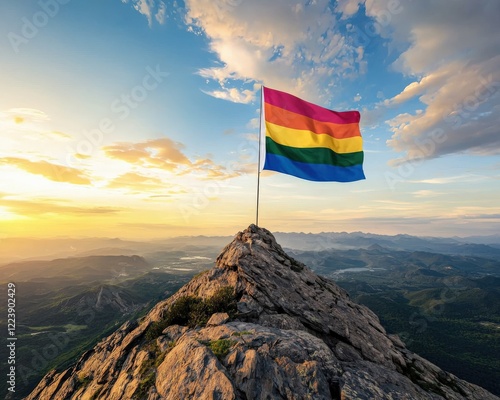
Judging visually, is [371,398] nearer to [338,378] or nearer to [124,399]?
[338,378]

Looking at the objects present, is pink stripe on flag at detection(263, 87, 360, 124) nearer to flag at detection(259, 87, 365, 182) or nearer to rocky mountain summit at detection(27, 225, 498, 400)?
flag at detection(259, 87, 365, 182)

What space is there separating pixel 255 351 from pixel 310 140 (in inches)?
939

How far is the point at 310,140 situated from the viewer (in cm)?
3055

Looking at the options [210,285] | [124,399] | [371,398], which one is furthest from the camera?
[210,285]

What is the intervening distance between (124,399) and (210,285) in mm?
10882

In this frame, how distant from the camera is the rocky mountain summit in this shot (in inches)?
522

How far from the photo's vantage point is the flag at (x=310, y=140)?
28.8m

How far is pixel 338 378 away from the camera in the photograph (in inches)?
539

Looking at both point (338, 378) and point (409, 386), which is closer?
point (338, 378)

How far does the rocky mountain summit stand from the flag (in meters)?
9.91

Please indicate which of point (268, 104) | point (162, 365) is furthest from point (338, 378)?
point (268, 104)

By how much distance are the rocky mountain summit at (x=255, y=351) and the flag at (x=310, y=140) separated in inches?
390

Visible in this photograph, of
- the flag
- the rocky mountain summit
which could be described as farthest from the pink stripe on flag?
the rocky mountain summit

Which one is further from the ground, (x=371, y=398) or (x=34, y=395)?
(x=371, y=398)
